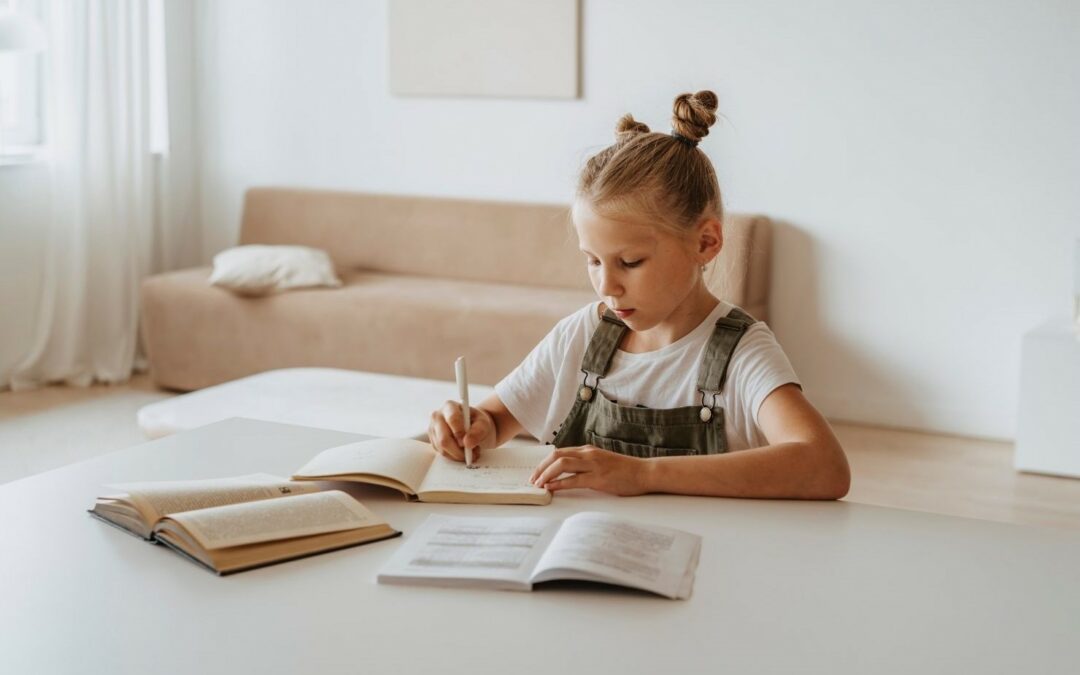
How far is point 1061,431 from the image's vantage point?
3.54 metres

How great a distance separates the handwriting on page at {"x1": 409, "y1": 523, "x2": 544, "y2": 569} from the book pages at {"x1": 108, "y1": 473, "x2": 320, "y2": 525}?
22 centimetres

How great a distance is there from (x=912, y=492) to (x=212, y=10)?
351 centimetres

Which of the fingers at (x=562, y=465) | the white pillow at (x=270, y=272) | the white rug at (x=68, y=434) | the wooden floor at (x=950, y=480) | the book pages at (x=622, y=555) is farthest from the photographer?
the white pillow at (x=270, y=272)

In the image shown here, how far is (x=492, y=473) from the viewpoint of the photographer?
1.51m

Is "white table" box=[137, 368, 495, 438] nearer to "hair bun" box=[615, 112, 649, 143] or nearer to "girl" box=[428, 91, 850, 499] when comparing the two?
"girl" box=[428, 91, 850, 499]

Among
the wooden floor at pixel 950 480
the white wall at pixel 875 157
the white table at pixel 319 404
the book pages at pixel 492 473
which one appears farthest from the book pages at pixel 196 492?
the white wall at pixel 875 157

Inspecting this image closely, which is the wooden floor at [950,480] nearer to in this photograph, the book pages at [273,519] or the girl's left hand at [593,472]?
the girl's left hand at [593,472]

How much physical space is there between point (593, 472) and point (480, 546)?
0.77 ft

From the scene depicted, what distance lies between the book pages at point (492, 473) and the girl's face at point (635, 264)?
225 mm

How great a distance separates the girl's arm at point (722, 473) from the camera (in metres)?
1.43

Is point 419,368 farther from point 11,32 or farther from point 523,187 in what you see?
point 11,32

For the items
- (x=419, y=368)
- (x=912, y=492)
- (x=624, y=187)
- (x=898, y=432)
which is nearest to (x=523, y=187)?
(x=419, y=368)

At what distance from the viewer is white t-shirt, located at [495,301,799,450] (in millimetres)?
1612

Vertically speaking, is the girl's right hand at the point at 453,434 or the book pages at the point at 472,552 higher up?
the girl's right hand at the point at 453,434
